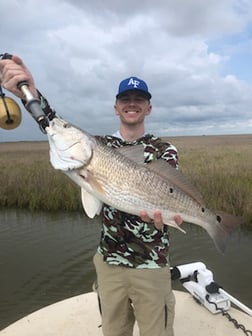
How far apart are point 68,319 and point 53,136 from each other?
3.24 metres

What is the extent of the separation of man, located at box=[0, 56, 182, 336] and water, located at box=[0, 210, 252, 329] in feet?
15.6

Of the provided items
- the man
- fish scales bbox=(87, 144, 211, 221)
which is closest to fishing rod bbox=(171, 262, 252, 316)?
the man

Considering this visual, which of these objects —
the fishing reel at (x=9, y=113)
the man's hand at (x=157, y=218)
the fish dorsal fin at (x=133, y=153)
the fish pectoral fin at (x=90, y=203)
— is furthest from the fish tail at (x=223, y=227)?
the fishing reel at (x=9, y=113)

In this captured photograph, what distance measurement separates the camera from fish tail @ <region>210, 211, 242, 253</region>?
3.20 meters

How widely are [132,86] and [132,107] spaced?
0.19m

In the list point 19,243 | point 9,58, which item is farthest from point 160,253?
point 19,243

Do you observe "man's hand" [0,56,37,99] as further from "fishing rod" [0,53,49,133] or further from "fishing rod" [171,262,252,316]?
"fishing rod" [171,262,252,316]

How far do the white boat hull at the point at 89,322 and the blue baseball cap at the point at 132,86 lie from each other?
3126 mm

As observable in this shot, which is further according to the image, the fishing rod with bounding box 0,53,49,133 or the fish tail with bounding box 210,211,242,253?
the fish tail with bounding box 210,211,242,253

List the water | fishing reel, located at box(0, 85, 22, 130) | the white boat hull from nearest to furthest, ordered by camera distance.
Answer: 1. fishing reel, located at box(0, 85, 22, 130)
2. the white boat hull
3. the water

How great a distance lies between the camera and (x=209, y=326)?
4.86m

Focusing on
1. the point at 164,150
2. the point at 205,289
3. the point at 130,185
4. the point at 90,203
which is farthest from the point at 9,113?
the point at 205,289

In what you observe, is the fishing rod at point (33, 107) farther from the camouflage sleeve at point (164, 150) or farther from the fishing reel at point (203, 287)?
the fishing reel at point (203, 287)

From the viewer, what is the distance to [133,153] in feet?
10.0
